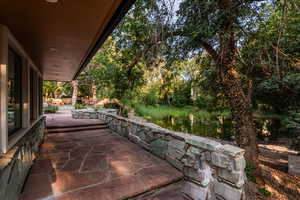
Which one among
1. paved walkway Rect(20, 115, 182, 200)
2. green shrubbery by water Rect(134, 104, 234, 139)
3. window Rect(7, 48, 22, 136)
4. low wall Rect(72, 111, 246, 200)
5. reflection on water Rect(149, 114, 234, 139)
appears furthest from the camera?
green shrubbery by water Rect(134, 104, 234, 139)

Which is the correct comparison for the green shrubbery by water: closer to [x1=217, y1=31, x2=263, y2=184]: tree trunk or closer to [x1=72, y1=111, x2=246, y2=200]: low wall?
[x1=217, y1=31, x2=263, y2=184]: tree trunk

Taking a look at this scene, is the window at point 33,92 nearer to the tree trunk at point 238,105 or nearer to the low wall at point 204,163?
the low wall at point 204,163

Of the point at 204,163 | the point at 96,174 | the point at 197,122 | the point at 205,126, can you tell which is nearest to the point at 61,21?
the point at 96,174

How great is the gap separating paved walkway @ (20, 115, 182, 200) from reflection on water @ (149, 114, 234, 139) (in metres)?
6.49

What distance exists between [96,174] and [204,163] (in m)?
1.67

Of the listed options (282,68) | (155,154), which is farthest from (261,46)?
(155,154)

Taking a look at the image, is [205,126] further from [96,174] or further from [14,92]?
[14,92]

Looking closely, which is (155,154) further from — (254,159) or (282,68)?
(282,68)

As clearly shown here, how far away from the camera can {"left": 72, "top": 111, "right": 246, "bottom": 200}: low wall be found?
5.57ft

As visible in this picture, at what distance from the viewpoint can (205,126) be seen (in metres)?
10.5

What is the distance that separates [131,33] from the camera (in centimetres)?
452

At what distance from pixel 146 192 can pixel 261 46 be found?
12.9 ft

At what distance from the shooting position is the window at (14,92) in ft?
7.18

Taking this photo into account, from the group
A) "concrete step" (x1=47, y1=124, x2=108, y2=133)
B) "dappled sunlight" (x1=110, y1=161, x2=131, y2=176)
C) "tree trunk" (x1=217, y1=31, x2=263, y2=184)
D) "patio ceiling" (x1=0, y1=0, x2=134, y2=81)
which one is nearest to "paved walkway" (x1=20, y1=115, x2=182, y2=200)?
"dappled sunlight" (x1=110, y1=161, x2=131, y2=176)
